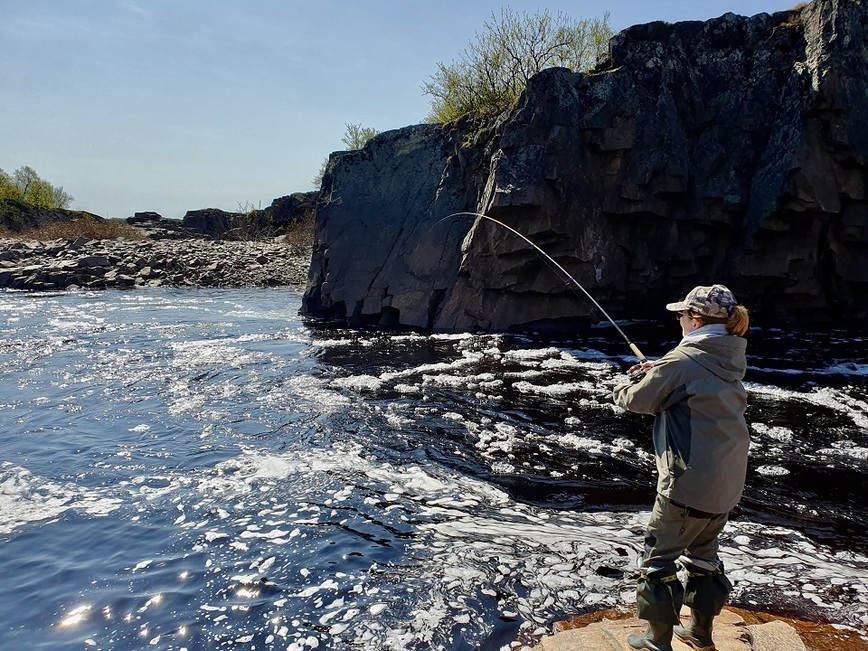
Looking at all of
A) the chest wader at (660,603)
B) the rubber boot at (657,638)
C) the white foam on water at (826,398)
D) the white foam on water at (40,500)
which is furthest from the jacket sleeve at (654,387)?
the white foam on water at (826,398)

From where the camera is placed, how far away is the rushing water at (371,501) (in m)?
4.59

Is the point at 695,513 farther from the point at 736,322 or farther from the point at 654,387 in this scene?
the point at 736,322

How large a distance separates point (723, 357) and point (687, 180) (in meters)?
14.0

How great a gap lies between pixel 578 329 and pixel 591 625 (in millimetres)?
13150

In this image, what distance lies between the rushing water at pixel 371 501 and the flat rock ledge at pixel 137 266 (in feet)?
65.1

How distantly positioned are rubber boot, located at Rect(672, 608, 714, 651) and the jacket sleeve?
127cm

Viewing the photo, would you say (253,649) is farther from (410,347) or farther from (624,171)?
(624,171)

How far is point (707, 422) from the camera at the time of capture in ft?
11.5

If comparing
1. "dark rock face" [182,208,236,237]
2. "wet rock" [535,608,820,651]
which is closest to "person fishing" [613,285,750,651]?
"wet rock" [535,608,820,651]

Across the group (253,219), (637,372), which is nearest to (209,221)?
(253,219)

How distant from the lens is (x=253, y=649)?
13.8ft

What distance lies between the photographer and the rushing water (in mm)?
4586

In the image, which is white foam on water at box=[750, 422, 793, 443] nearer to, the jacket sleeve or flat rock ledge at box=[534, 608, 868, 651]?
flat rock ledge at box=[534, 608, 868, 651]

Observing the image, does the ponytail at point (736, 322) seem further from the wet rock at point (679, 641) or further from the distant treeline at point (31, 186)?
the distant treeline at point (31, 186)
